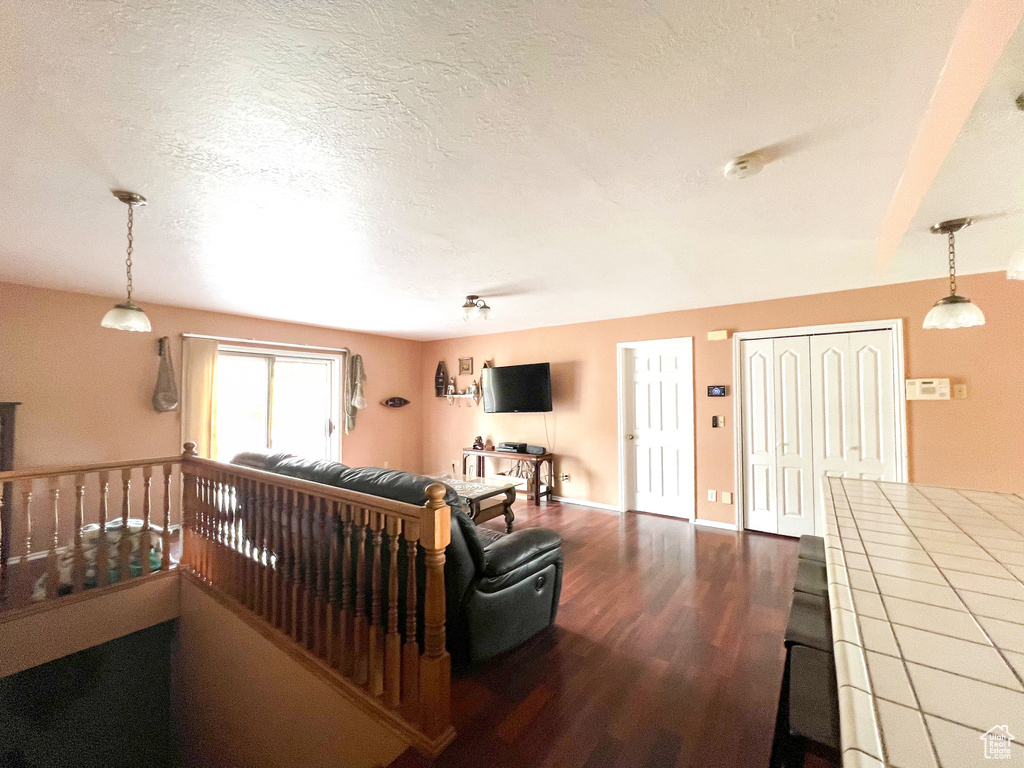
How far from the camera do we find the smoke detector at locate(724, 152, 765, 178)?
1591 mm

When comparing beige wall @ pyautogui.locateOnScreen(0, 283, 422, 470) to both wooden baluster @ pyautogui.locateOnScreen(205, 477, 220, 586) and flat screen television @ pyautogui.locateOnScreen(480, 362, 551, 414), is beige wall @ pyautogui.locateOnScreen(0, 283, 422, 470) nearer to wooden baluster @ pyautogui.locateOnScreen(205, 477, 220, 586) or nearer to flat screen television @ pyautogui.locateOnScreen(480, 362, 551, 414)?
wooden baluster @ pyautogui.locateOnScreen(205, 477, 220, 586)

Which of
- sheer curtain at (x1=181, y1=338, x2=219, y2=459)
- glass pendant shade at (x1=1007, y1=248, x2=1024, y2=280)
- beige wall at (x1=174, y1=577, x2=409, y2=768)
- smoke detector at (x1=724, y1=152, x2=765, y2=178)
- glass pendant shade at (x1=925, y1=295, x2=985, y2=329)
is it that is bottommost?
beige wall at (x1=174, y1=577, x2=409, y2=768)

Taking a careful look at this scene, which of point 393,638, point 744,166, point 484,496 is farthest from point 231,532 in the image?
point 744,166

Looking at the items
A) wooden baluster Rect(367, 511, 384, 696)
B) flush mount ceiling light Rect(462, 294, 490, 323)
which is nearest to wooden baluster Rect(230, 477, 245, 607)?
wooden baluster Rect(367, 511, 384, 696)

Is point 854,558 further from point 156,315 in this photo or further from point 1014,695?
point 156,315

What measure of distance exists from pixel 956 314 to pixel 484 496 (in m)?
3.12

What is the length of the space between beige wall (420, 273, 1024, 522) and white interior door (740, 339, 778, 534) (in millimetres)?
148

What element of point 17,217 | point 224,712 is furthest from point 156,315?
point 224,712

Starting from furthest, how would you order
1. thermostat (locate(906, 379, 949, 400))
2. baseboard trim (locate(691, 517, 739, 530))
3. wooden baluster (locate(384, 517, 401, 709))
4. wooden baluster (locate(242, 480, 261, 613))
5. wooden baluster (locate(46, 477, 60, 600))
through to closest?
baseboard trim (locate(691, 517, 739, 530)) → thermostat (locate(906, 379, 949, 400)) → wooden baluster (locate(46, 477, 60, 600)) → wooden baluster (locate(242, 480, 261, 613)) → wooden baluster (locate(384, 517, 401, 709))

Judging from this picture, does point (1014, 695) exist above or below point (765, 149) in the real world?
below

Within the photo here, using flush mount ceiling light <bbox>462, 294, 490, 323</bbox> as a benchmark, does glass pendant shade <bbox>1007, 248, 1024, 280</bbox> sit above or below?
below

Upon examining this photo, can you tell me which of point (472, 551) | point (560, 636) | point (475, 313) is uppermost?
point (475, 313)

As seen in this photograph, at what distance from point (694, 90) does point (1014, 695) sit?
154 cm

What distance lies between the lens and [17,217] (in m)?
2.11
